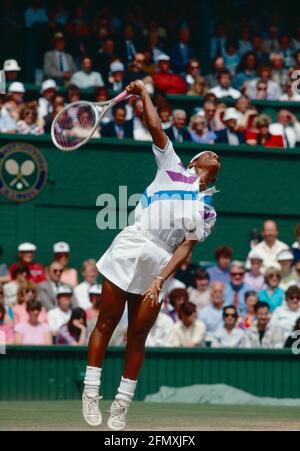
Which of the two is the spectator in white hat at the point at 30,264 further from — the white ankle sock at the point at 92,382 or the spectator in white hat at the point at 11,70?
the white ankle sock at the point at 92,382

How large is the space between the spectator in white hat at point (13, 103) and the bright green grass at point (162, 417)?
4.33 meters

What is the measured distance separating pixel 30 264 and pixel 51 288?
762 mm

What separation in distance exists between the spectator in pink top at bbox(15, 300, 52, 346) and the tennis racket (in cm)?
→ 406

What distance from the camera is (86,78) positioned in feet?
61.9

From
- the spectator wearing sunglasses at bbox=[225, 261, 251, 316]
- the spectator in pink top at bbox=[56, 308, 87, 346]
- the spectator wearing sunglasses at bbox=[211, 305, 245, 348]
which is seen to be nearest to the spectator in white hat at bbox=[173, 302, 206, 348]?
the spectator wearing sunglasses at bbox=[211, 305, 245, 348]

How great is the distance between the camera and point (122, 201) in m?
18.0

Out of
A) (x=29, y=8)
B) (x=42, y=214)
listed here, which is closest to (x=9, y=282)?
(x=42, y=214)

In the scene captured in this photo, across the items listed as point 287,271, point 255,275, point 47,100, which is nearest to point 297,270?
point 287,271

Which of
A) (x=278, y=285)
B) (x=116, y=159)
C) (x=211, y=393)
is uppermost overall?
(x=116, y=159)

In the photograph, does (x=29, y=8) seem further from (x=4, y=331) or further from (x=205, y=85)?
(x=4, y=331)

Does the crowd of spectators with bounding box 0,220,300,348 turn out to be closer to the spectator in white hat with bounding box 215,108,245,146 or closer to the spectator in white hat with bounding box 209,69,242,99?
the spectator in white hat with bounding box 215,108,245,146

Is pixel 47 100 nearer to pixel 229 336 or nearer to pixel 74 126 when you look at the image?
pixel 229 336

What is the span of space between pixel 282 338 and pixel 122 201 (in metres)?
3.29

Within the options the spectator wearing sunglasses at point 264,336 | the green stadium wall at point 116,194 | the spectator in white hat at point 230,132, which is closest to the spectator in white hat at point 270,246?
the green stadium wall at point 116,194
